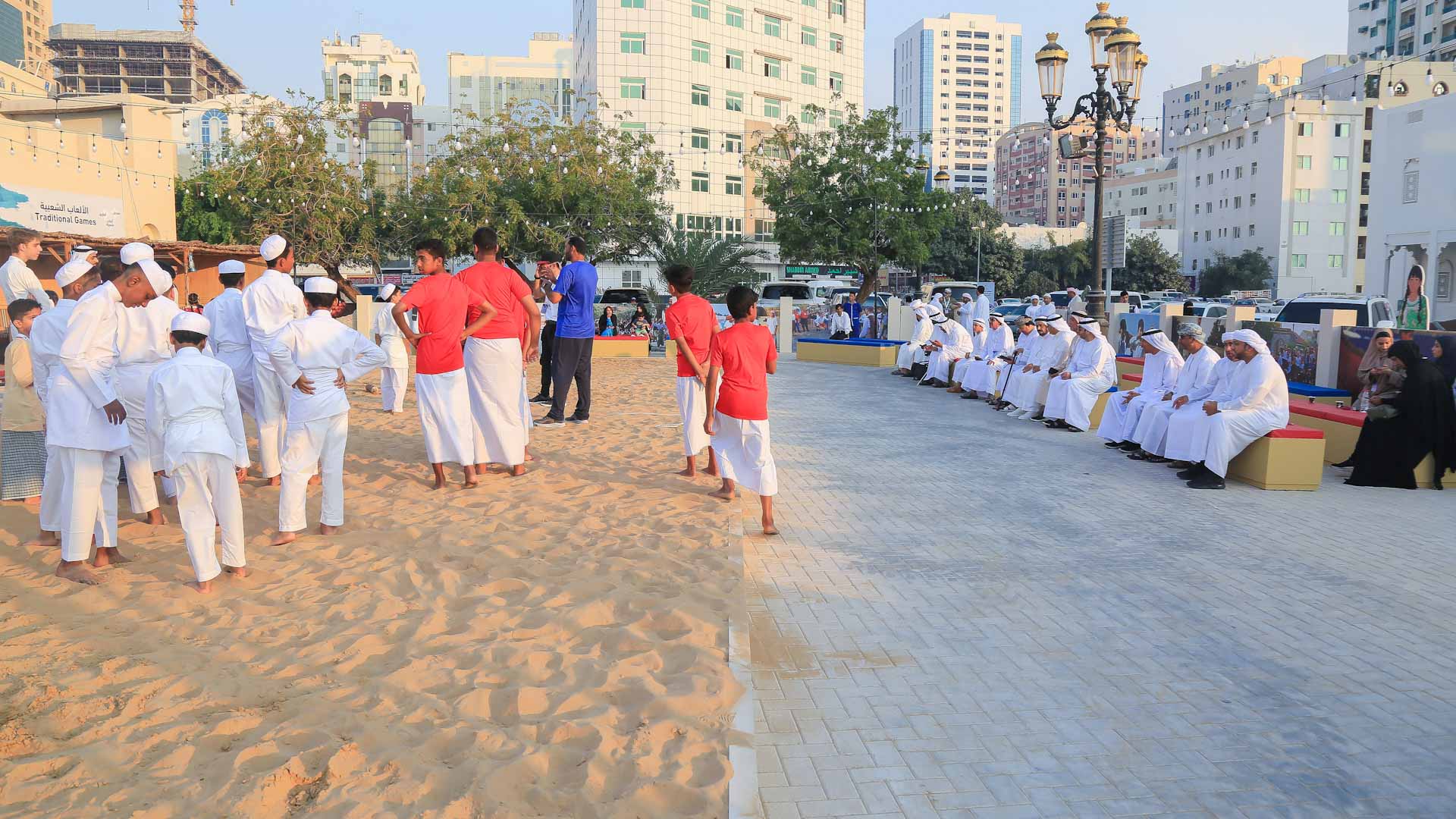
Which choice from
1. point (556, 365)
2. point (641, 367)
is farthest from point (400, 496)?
point (641, 367)

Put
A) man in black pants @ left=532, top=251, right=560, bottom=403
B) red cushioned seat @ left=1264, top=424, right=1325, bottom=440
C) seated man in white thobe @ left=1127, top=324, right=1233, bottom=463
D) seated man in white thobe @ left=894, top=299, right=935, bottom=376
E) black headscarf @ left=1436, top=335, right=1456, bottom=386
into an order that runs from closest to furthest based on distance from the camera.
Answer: red cushioned seat @ left=1264, top=424, right=1325, bottom=440
black headscarf @ left=1436, top=335, right=1456, bottom=386
seated man in white thobe @ left=1127, top=324, right=1233, bottom=463
man in black pants @ left=532, top=251, right=560, bottom=403
seated man in white thobe @ left=894, top=299, right=935, bottom=376

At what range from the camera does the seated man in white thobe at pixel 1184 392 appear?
35.1 feet

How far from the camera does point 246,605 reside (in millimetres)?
5488

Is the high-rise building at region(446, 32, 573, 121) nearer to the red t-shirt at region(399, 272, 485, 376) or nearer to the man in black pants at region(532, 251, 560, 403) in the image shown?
the man in black pants at region(532, 251, 560, 403)

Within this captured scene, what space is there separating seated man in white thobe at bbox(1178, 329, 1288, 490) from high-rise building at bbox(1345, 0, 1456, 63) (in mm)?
70605

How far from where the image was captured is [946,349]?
63.5 feet

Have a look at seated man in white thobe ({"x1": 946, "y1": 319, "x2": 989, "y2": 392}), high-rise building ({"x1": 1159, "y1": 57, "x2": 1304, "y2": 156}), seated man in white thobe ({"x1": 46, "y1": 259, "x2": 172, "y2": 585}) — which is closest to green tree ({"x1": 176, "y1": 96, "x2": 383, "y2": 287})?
seated man in white thobe ({"x1": 946, "y1": 319, "x2": 989, "y2": 392})

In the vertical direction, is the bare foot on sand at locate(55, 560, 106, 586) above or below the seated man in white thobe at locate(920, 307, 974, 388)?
below

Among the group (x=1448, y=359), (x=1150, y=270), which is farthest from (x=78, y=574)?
(x=1150, y=270)

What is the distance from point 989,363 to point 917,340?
372 centimetres

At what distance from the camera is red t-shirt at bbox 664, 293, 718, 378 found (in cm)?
868

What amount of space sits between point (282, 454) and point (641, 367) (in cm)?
1556

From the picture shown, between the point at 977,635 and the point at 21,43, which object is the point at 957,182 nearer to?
the point at 21,43

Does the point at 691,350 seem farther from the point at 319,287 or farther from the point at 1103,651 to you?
the point at 1103,651
